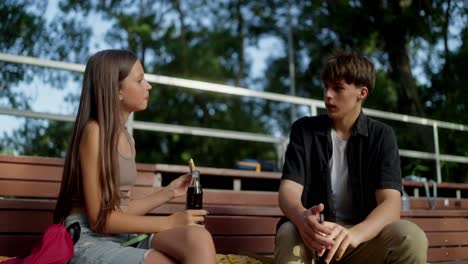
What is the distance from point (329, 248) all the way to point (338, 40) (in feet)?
43.4

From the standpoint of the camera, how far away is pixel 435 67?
1344cm

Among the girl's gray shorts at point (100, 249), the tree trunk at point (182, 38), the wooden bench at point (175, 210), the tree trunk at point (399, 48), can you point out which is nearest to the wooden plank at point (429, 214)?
the wooden bench at point (175, 210)

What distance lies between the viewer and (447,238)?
11.4ft

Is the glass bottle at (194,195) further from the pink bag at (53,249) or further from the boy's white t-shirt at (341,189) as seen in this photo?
the boy's white t-shirt at (341,189)

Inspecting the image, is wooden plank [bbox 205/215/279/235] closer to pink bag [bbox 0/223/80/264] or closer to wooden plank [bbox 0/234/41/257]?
wooden plank [bbox 0/234/41/257]

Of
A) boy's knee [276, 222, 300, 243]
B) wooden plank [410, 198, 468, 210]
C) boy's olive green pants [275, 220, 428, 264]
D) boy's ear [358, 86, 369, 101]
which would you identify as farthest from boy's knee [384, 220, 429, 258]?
wooden plank [410, 198, 468, 210]

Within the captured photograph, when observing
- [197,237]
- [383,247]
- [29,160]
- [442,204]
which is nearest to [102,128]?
[197,237]

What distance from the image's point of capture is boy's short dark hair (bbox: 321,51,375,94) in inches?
100

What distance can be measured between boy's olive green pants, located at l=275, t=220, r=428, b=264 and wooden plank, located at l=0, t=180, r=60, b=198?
5.61ft

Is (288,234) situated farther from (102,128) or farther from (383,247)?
(102,128)

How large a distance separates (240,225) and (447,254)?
1.43m

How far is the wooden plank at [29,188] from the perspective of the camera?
3.16 meters

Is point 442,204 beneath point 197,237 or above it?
beneath

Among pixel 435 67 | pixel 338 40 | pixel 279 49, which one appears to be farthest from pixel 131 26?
Answer: pixel 435 67
